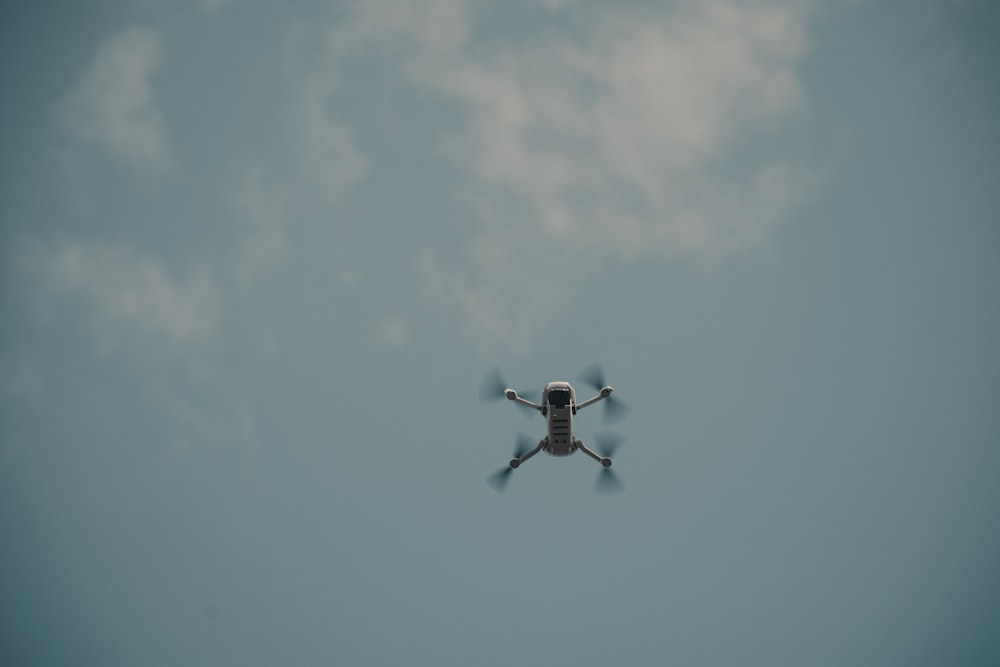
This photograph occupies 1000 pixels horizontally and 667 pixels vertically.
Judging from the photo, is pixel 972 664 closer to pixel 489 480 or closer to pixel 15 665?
pixel 489 480

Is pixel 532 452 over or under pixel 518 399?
under

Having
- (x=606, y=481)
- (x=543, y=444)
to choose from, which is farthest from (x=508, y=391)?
(x=606, y=481)

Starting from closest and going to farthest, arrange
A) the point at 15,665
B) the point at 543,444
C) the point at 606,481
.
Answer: the point at 543,444 < the point at 606,481 < the point at 15,665

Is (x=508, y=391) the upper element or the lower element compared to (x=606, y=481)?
upper

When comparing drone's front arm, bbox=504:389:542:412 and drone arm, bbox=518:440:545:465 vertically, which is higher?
drone's front arm, bbox=504:389:542:412

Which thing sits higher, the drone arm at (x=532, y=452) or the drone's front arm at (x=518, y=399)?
the drone's front arm at (x=518, y=399)

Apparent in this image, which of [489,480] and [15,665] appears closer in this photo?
[489,480]

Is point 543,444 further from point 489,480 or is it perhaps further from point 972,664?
point 972,664

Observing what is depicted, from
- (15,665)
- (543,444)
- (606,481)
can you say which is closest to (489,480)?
(543,444)

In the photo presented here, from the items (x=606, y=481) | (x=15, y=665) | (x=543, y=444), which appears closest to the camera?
(x=543, y=444)
